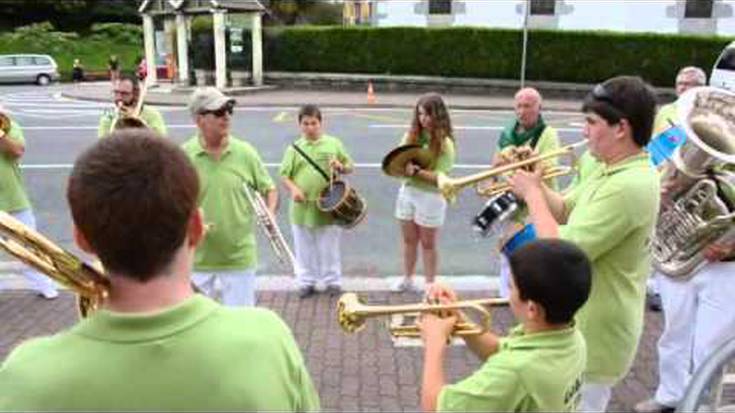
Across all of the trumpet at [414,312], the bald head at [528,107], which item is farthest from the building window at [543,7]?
the trumpet at [414,312]

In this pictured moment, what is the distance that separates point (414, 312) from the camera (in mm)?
2707

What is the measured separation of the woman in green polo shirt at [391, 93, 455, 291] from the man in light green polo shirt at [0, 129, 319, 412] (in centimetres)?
480

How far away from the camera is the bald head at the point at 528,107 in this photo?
20.1 feet

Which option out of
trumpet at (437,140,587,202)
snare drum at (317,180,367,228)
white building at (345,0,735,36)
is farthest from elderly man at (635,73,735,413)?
white building at (345,0,735,36)

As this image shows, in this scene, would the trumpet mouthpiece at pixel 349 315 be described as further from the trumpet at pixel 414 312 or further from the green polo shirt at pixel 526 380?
the green polo shirt at pixel 526 380

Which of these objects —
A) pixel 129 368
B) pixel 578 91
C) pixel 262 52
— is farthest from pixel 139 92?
pixel 262 52

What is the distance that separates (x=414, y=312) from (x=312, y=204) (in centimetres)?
405

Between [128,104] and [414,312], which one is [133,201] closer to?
[414,312]

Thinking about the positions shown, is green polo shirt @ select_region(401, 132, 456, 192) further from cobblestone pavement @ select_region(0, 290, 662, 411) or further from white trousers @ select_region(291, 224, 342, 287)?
cobblestone pavement @ select_region(0, 290, 662, 411)

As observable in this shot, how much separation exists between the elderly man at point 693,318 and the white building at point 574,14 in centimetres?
2958

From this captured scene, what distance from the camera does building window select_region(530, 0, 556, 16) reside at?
3475cm

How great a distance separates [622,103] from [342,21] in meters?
52.3

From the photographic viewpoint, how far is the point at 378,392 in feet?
16.4

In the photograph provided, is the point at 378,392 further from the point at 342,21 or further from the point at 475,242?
the point at 342,21
